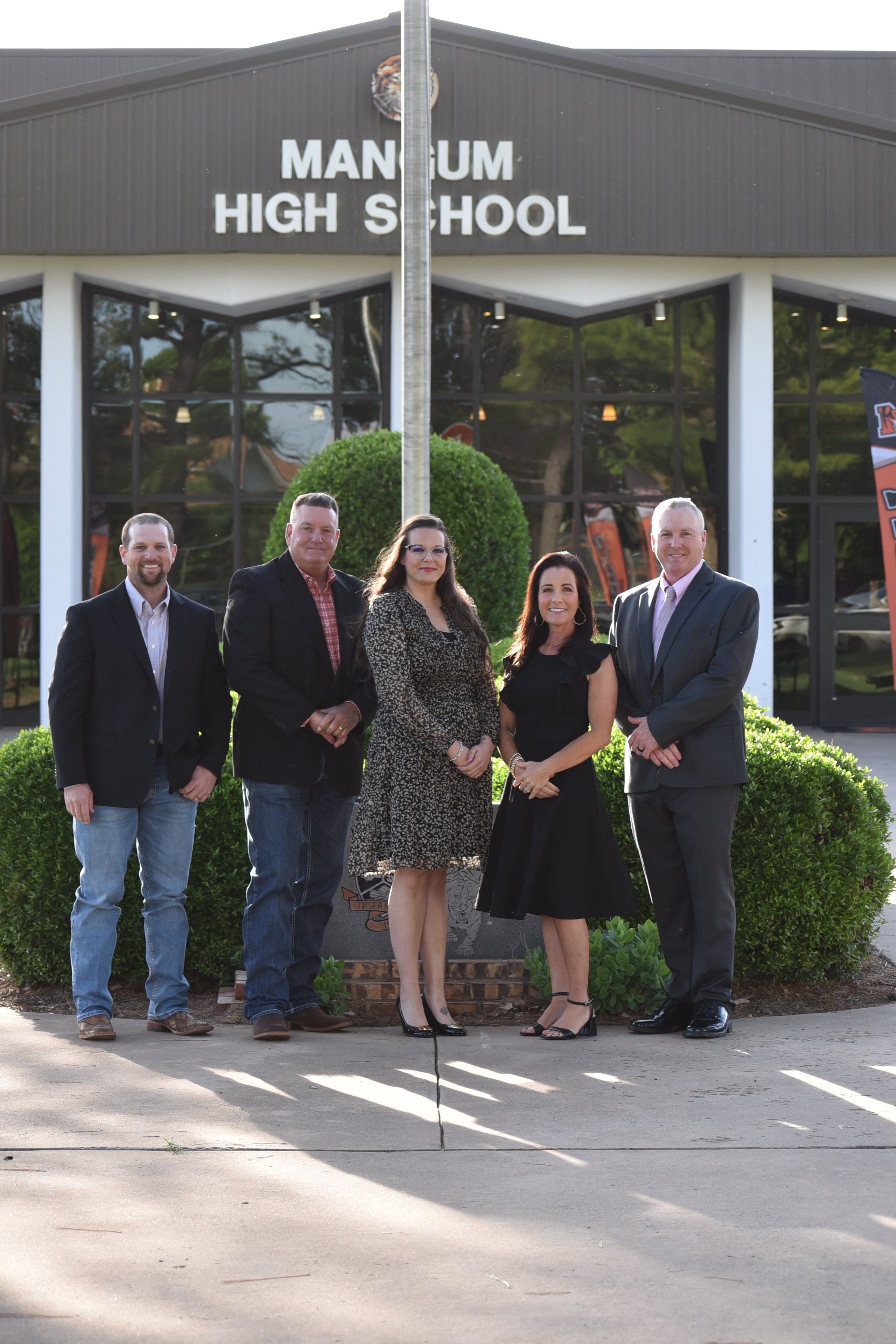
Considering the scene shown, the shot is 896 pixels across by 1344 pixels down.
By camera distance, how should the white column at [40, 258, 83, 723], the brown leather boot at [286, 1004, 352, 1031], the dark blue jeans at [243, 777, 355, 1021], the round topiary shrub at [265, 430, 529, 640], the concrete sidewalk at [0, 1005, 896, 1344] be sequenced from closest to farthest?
the concrete sidewalk at [0, 1005, 896, 1344], the dark blue jeans at [243, 777, 355, 1021], the brown leather boot at [286, 1004, 352, 1031], the round topiary shrub at [265, 430, 529, 640], the white column at [40, 258, 83, 723]

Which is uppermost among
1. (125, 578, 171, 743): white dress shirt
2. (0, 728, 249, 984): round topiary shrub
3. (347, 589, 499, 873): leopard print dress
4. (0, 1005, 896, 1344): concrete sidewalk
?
(125, 578, 171, 743): white dress shirt

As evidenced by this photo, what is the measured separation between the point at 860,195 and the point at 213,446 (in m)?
7.62

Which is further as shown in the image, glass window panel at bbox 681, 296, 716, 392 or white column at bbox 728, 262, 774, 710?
glass window panel at bbox 681, 296, 716, 392

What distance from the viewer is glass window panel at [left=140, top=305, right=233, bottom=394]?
15836mm

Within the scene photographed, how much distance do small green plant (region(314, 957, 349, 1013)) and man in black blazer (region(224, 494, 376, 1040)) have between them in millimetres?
84

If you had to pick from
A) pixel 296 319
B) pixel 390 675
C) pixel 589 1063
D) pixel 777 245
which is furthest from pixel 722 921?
pixel 296 319

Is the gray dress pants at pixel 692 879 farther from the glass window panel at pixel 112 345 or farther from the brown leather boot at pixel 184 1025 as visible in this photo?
the glass window panel at pixel 112 345

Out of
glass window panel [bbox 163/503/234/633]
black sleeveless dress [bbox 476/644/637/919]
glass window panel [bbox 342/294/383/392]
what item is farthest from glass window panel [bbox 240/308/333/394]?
black sleeveless dress [bbox 476/644/637/919]

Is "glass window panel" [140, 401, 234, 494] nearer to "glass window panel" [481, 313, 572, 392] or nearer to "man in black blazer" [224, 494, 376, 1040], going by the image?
"glass window panel" [481, 313, 572, 392]

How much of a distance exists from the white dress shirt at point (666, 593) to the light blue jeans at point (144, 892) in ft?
6.31

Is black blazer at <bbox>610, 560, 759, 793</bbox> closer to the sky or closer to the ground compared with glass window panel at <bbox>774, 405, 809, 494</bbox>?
closer to the ground

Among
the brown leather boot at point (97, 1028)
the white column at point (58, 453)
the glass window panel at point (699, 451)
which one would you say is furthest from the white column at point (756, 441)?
the brown leather boot at point (97, 1028)

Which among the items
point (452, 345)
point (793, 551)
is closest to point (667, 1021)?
point (452, 345)

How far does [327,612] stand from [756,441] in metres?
11.0
